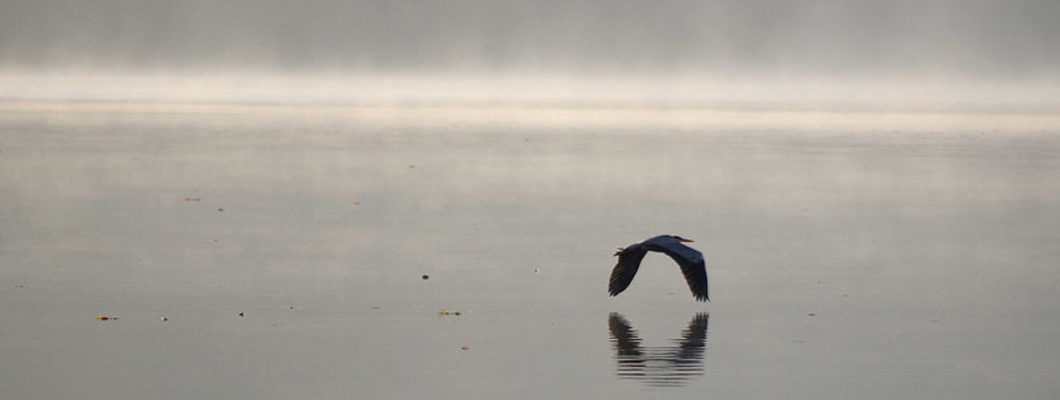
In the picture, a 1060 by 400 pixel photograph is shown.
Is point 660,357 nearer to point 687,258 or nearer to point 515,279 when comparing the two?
point 687,258

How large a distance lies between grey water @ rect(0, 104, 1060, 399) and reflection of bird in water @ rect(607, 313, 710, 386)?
0.02m

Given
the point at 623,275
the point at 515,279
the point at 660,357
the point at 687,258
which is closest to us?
the point at 660,357

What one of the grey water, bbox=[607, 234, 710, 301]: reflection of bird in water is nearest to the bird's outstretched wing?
bbox=[607, 234, 710, 301]: reflection of bird in water

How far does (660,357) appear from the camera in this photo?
9.30 m

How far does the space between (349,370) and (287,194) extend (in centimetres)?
892

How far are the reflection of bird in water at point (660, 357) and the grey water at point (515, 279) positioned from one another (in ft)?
0.08

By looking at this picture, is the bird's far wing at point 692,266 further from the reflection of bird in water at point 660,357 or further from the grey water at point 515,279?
the reflection of bird in water at point 660,357

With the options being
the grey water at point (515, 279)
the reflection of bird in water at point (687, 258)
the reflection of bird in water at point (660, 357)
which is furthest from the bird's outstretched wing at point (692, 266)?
the reflection of bird in water at point (660, 357)

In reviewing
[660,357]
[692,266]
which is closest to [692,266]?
[692,266]

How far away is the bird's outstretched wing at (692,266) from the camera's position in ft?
34.5

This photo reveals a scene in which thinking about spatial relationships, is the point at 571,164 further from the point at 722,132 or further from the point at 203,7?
the point at 203,7

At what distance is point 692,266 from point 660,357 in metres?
1.31

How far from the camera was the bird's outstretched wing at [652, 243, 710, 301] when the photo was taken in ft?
34.5

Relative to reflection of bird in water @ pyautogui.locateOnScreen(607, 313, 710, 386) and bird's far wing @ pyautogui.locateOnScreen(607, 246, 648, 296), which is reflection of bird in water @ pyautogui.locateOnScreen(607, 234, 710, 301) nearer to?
bird's far wing @ pyautogui.locateOnScreen(607, 246, 648, 296)
